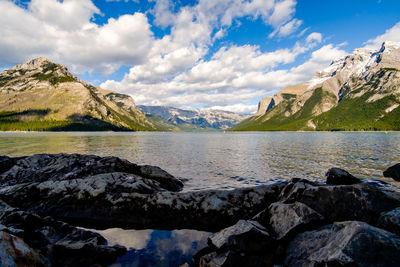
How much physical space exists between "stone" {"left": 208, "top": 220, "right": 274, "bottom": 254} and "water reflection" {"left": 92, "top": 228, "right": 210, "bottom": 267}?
2236mm

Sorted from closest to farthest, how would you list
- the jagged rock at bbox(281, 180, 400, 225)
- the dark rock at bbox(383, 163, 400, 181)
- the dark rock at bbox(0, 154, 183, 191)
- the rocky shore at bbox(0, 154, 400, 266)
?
1. the rocky shore at bbox(0, 154, 400, 266)
2. the jagged rock at bbox(281, 180, 400, 225)
3. the dark rock at bbox(0, 154, 183, 191)
4. the dark rock at bbox(383, 163, 400, 181)

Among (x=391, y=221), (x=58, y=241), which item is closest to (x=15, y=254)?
(x=58, y=241)

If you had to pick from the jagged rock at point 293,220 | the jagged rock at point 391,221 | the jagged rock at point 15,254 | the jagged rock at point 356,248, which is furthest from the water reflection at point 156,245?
the jagged rock at point 391,221

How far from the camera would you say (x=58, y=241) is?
28.0ft

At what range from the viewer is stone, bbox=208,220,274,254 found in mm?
7352

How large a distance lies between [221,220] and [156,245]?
3.75 m

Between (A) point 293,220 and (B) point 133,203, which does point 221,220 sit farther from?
(B) point 133,203

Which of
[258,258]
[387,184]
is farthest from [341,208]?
[387,184]

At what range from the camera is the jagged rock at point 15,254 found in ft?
18.1

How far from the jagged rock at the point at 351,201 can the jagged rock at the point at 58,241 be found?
29.6 ft

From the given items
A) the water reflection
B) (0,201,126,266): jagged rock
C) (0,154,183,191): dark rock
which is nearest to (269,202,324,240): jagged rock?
the water reflection

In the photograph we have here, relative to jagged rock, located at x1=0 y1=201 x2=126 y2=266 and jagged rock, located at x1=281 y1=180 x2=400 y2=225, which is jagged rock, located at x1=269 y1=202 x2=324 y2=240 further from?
jagged rock, located at x1=0 y1=201 x2=126 y2=266

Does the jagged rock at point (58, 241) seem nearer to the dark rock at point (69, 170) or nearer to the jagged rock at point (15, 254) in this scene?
the jagged rock at point (15, 254)

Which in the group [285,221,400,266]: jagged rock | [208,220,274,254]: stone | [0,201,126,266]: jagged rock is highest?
[285,221,400,266]: jagged rock
